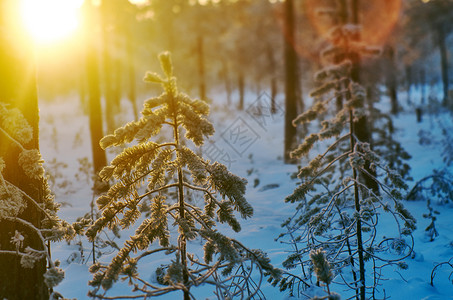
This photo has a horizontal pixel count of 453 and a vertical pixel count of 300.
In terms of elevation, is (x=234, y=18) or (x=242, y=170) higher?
(x=234, y=18)

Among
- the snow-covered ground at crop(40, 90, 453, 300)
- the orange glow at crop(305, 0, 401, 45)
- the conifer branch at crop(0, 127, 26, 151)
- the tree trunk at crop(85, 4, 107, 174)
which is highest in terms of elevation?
the orange glow at crop(305, 0, 401, 45)

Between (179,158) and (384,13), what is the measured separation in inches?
717

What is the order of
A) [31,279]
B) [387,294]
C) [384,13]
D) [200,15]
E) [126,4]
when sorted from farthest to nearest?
[200,15], [126,4], [384,13], [387,294], [31,279]

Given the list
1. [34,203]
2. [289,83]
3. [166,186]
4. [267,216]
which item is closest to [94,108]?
A: [267,216]

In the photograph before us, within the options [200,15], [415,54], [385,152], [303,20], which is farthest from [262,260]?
[200,15]

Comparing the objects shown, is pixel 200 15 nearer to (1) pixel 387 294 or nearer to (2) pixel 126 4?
(2) pixel 126 4

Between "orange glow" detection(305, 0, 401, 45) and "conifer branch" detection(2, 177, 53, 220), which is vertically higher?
"orange glow" detection(305, 0, 401, 45)

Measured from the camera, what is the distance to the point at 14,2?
3.18 metres

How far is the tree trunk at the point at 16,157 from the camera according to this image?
3.01 metres

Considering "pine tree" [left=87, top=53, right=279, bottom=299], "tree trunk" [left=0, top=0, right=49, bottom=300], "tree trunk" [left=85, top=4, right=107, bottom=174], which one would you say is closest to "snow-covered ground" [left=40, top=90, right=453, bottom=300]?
"tree trunk" [left=85, top=4, right=107, bottom=174]

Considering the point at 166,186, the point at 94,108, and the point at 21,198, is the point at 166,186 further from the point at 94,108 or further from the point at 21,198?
the point at 94,108

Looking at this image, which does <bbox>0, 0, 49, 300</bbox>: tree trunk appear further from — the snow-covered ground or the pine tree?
the snow-covered ground

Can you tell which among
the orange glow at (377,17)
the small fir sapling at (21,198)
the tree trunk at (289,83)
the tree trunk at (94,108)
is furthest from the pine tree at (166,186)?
the orange glow at (377,17)

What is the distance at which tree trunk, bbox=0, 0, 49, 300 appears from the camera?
3.01 meters
